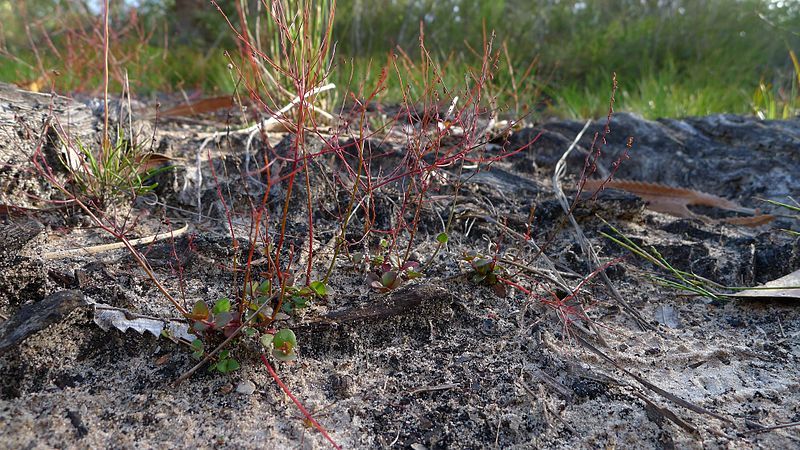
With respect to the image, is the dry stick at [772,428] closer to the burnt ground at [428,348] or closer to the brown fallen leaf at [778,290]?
the burnt ground at [428,348]

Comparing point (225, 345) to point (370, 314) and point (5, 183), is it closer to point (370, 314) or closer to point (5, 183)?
point (370, 314)

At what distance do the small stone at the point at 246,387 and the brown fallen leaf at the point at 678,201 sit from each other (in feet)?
5.42

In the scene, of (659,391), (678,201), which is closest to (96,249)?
(659,391)

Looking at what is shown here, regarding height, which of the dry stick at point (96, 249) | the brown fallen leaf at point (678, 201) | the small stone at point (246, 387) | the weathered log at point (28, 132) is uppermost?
the weathered log at point (28, 132)

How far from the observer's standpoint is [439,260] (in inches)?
77.6

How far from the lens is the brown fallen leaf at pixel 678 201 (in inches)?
96.1

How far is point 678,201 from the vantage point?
2.51 meters

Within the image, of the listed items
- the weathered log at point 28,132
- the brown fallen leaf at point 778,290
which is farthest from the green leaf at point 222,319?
the brown fallen leaf at point 778,290

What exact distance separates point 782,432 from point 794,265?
861mm

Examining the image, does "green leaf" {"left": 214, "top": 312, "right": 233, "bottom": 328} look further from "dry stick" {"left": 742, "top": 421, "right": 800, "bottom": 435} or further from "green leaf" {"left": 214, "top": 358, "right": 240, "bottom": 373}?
"dry stick" {"left": 742, "top": 421, "right": 800, "bottom": 435}

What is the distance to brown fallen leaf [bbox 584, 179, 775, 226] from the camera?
244cm

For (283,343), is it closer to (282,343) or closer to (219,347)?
(282,343)

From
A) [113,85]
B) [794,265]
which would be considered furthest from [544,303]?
[113,85]

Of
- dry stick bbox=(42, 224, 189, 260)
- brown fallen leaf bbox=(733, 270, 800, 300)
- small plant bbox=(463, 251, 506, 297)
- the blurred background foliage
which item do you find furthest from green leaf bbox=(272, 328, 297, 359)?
the blurred background foliage
